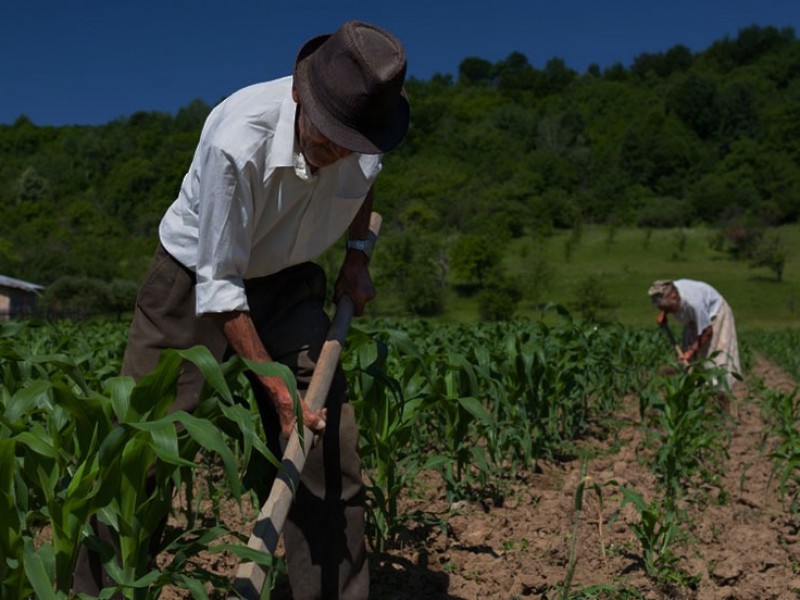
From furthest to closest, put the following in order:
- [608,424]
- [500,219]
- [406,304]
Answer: [500,219] → [406,304] → [608,424]

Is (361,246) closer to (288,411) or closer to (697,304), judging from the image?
(288,411)

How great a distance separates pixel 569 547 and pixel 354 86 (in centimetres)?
220

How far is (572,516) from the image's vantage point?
413cm

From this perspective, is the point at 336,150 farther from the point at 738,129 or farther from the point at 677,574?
the point at 738,129

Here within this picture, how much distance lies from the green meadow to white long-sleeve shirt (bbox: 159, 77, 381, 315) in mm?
32886

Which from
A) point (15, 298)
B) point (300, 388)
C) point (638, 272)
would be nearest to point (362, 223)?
point (300, 388)

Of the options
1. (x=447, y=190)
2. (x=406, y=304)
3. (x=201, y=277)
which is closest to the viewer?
(x=201, y=277)

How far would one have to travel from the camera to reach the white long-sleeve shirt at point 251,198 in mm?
2357

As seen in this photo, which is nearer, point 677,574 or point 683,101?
point 677,574

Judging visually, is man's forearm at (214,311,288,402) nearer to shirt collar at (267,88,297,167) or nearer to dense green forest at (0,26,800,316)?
shirt collar at (267,88,297,167)

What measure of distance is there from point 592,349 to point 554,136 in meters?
90.0

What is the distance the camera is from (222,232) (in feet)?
7.75

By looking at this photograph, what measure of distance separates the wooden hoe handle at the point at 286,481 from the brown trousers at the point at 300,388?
12 centimetres

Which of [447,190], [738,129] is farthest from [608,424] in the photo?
→ [738,129]
